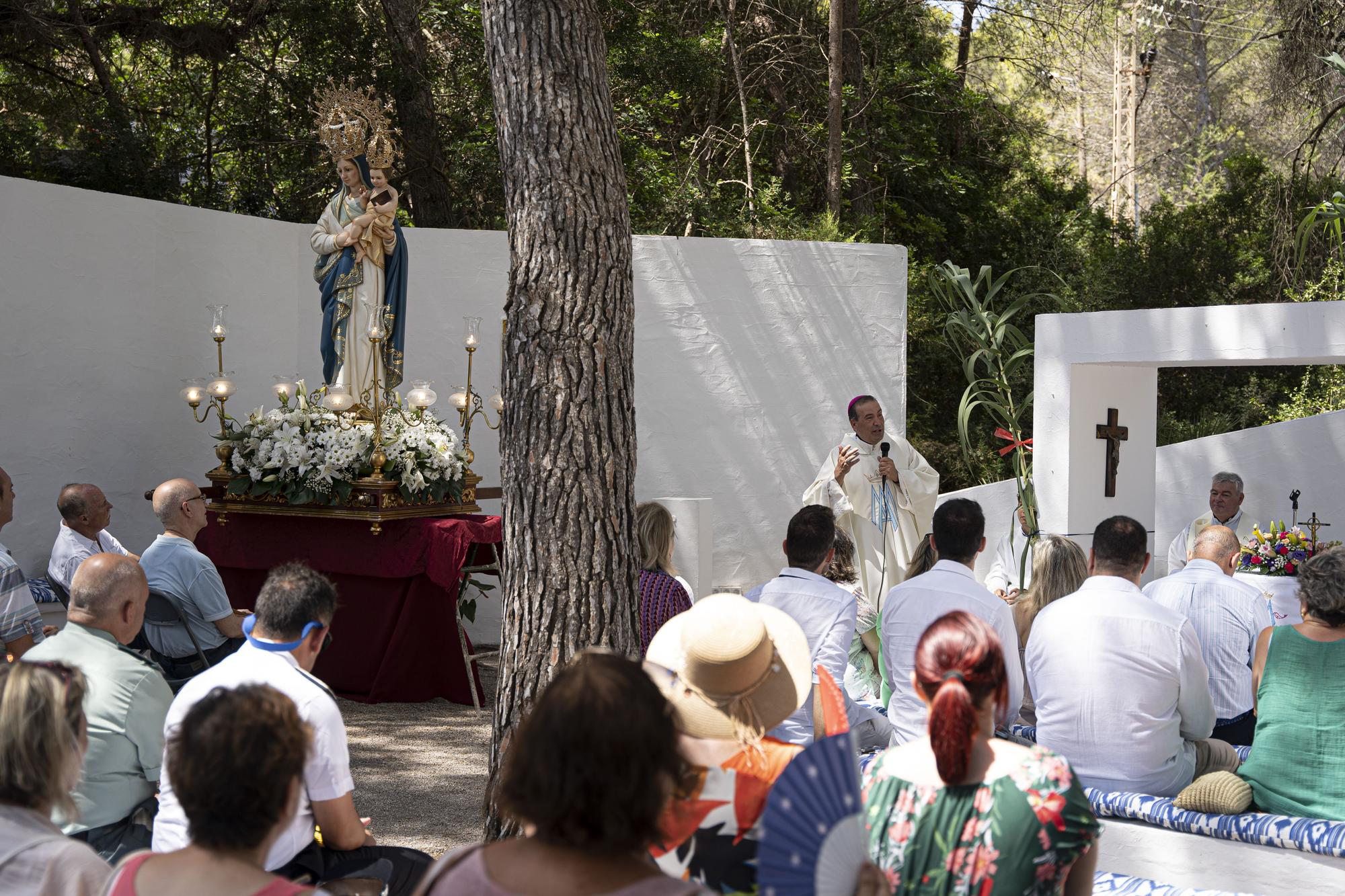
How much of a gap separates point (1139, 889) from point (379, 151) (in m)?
5.88

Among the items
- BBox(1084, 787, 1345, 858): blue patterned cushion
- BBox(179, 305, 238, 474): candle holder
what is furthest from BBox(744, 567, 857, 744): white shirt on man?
BBox(179, 305, 238, 474): candle holder

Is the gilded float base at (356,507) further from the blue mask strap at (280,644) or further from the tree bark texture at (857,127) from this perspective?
the tree bark texture at (857,127)

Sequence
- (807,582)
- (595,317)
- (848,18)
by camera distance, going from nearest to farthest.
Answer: (595,317), (807,582), (848,18)

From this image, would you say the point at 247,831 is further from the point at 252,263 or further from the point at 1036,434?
the point at 252,263

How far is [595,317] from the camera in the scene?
392 centimetres

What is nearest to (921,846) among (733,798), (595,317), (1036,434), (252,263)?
(733,798)

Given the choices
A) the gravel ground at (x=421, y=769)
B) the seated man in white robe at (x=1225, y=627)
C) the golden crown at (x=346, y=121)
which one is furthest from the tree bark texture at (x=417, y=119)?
the seated man in white robe at (x=1225, y=627)

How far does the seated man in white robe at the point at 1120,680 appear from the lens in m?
4.03

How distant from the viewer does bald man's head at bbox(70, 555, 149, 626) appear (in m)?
3.41

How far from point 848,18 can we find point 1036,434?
25.8ft

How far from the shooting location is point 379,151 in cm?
776

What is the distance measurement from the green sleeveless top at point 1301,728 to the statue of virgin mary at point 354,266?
17.3 ft

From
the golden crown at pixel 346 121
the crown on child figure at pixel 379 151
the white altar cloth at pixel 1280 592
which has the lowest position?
the white altar cloth at pixel 1280 592

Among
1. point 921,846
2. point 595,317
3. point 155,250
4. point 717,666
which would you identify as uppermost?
point 155,250
